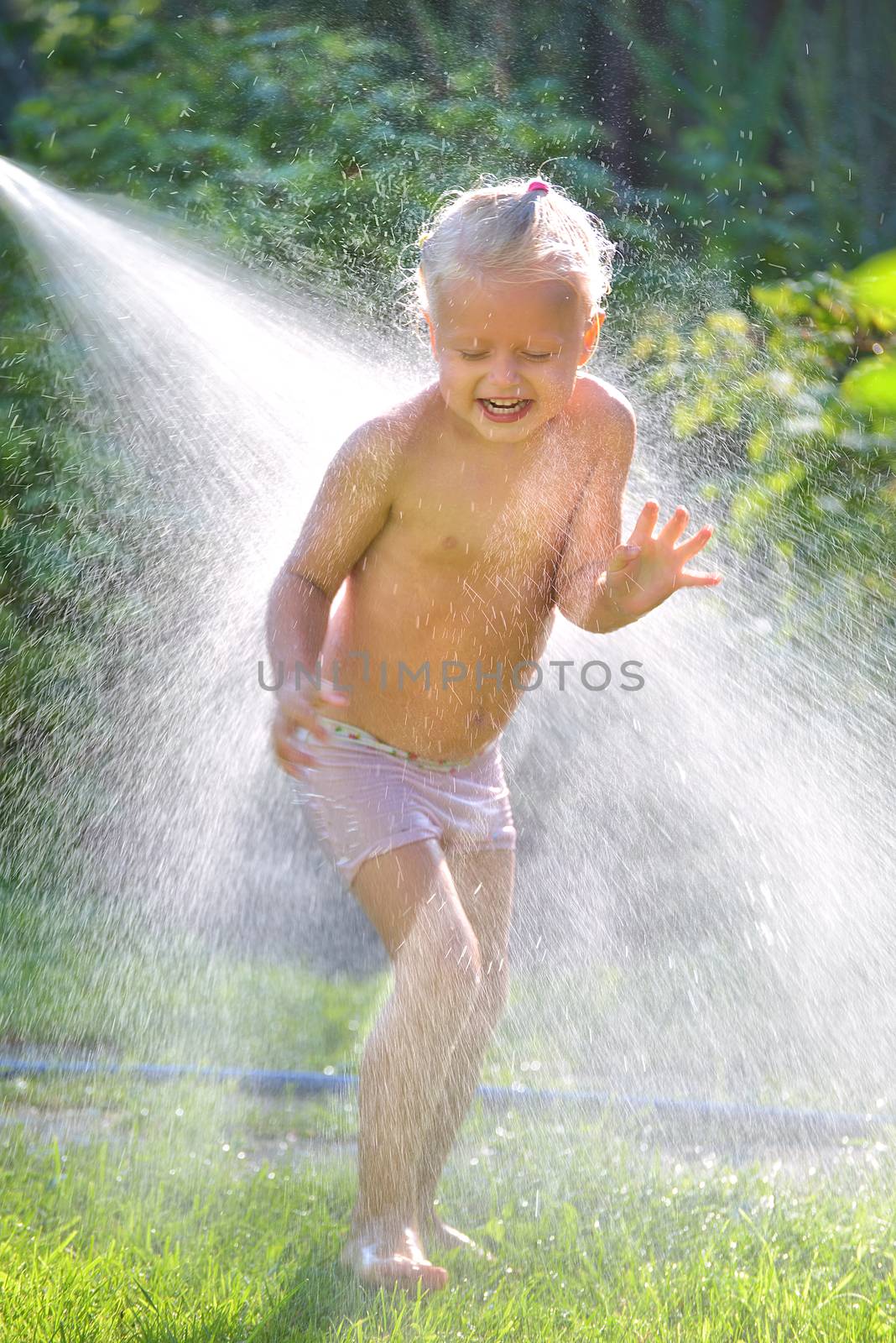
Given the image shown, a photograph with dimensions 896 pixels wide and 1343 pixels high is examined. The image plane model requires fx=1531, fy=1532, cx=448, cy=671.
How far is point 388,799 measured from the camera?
2.43 meters

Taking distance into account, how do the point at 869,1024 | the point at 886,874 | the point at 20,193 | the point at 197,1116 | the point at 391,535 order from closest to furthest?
the point at 391,535 → the point at 197,1116 → the point at 869,1024 → the point at 886,874 → the point at 20,193

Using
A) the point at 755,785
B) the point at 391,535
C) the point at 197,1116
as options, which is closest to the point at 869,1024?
the point at 755,785

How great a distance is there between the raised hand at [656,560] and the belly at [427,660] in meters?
0.34

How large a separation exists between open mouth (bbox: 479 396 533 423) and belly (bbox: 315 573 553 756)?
0.29 metres

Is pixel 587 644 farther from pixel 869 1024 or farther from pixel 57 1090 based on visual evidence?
pixel 57 1090

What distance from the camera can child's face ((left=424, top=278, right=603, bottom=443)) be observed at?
7.67 ft

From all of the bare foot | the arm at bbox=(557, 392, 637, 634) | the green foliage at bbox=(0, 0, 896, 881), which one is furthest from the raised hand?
the green foliage at bbox=(0, 0, 896, 881)

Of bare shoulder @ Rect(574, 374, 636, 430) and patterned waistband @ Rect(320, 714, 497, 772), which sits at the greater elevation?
bare shoulder @ Rect(574, 374, 636, 430)

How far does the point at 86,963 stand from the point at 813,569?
7.50 ft

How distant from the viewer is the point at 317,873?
4.83m

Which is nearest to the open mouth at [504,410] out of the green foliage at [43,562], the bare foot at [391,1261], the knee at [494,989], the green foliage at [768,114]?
the knee at [494,989]

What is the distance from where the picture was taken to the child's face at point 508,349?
92.0 inches

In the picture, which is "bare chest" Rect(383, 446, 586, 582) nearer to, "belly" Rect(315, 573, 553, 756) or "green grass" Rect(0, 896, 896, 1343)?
"belly" Rect(315, 573, 553, 756)

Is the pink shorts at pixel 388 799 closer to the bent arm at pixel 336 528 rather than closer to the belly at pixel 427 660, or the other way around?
the belly at pixel 427 660
